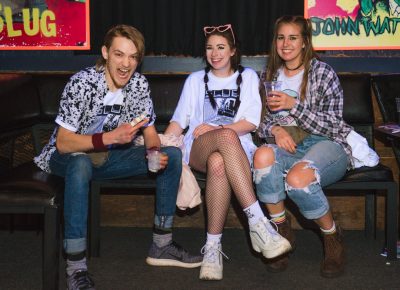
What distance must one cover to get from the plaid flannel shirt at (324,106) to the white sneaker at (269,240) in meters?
0.63

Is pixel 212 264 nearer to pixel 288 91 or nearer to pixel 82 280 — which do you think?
pixel 82 280

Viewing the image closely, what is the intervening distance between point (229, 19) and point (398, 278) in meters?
2.24

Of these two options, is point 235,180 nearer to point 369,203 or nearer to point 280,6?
point 369,203

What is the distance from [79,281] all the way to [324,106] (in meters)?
1.68

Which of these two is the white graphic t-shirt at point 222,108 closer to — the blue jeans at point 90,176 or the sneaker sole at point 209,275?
the blue jeans at point 90,176

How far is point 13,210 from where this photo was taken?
9.96 ft

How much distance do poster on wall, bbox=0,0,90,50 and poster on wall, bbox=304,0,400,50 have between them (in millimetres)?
1749

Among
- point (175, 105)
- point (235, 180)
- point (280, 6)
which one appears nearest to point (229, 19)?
point (280, 6)

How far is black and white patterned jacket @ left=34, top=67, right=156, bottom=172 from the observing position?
10.6 feet

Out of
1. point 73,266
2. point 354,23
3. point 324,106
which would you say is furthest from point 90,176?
point 354,23

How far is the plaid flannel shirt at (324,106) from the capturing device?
3449 mm

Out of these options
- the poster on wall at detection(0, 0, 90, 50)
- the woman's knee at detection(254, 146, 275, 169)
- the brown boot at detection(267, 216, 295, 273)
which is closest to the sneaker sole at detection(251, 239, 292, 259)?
the brown boot at detection(267, 216, 295, 273)

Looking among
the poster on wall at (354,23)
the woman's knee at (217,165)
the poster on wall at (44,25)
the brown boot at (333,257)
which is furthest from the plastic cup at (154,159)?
the poster on wall at (354,23)

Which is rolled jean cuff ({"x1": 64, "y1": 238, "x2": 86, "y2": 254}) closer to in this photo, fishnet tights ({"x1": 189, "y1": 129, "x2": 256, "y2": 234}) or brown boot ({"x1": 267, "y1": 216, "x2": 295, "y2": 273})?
fishnet tights ({"x1": 189, "y1": 129, "x2": 256, "y2": 234})
